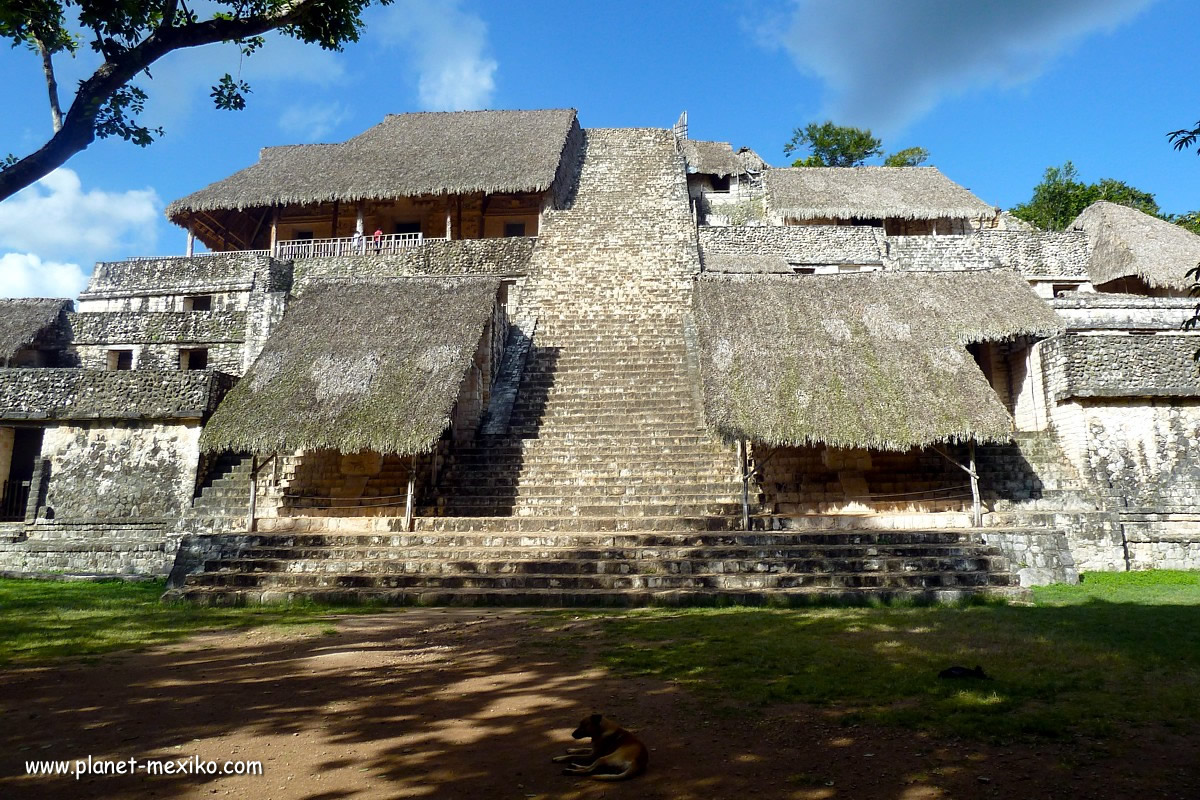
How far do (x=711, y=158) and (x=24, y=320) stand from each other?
22.2m

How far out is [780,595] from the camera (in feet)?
24.4

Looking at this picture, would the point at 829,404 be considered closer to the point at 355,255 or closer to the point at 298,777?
the point at 298,777

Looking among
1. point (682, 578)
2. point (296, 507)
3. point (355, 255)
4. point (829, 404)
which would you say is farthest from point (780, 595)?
point (355, 255)

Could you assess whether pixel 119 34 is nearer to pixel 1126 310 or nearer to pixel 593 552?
pixel 593 552

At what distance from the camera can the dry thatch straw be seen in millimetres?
26547

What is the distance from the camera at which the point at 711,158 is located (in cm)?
2769

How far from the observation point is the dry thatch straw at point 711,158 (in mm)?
26547

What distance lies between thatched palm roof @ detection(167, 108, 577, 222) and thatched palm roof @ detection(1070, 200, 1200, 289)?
1452 centimetres

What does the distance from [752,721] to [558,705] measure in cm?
115

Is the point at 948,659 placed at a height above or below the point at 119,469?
below

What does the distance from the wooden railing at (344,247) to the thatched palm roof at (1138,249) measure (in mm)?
17458

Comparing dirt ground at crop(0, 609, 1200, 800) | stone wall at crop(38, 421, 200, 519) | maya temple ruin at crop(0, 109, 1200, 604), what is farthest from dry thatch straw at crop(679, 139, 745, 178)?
dirt ground at crop(0, 609, 1200, 800)

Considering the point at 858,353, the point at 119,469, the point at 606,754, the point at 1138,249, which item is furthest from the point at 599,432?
the point at 1138,249

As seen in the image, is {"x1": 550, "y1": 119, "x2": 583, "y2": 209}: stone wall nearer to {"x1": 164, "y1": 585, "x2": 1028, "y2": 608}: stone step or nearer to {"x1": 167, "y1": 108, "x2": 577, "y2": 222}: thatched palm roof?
{"x1": 167, "y1": 108, "x2": 577, "y2": 222}: thatched palm roof
